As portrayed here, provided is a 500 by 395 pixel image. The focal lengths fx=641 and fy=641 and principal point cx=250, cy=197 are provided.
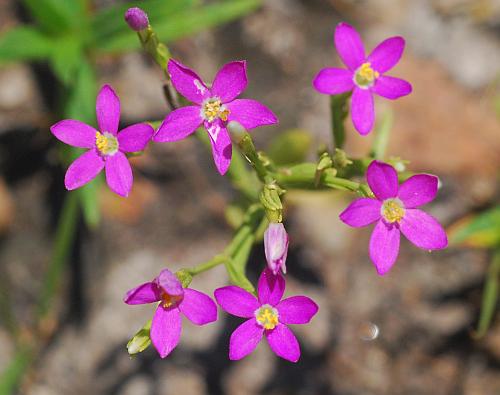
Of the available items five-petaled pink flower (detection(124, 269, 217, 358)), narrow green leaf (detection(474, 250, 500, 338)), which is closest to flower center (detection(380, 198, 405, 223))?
five-petaled pink flower (detection(124, 269, 217, 358))

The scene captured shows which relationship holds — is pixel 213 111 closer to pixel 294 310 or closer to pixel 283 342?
pixel 294 310

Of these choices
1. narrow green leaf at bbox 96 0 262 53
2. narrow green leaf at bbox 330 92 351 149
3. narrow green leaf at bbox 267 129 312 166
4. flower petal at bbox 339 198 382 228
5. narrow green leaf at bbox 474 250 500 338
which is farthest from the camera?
narrow green leaf at bbox 474 250 500 338

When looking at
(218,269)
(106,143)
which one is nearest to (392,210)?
(106,143)

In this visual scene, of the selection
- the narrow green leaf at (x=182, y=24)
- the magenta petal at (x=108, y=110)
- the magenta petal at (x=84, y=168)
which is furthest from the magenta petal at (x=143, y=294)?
the narrow green leaf at (x=182, y=24)

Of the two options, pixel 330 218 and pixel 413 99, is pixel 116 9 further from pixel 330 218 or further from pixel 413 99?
pixel 413 99

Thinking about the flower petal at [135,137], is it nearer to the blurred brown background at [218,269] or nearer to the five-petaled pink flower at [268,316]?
the five-petaled pink flower at [268,316]

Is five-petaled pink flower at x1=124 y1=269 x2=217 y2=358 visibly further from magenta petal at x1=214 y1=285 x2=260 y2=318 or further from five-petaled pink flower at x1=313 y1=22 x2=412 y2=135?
five-petaled pink flower at x1=313 y1=22 x2=412 y2=135

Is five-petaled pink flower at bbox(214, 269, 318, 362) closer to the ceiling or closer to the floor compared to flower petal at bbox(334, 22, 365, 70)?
closer to the floor

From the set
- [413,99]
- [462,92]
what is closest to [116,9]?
[413,99]
